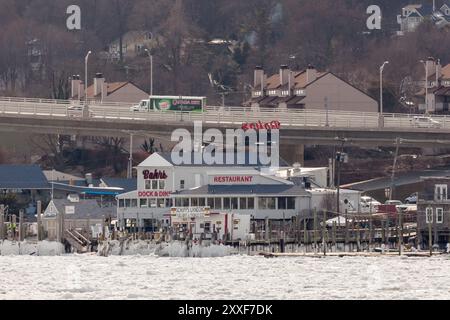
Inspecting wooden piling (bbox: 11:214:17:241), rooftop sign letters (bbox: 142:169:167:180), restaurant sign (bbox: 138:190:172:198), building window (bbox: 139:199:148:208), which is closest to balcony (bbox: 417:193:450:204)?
restaurant sign (bbox: 138:190:172:198)

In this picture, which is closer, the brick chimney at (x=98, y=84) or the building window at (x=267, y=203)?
the building window at (x=267, y=203)

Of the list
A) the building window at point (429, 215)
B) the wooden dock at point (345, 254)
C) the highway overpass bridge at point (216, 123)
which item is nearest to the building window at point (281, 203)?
the building window at point (429, 215)

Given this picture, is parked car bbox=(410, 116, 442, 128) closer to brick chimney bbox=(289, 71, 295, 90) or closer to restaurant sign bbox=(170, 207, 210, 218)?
brick chimney bbox=(289, 71, 295, 90)

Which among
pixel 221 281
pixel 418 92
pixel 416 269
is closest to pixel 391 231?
pixel 416 269

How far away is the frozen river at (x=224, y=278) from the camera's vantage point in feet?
304

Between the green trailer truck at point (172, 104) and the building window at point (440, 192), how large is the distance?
31.2m

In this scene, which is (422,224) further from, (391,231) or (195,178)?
(195,178)

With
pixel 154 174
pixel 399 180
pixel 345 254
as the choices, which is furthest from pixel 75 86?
pixel 345 254

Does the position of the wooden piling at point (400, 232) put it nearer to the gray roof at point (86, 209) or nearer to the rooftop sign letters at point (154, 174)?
the rooftop sign letters at point (154, 174)

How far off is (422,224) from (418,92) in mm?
61245

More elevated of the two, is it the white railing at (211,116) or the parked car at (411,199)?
the white railing at (211,116)

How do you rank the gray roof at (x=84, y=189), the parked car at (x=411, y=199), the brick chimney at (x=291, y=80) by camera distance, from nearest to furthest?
the parked car at (x=411, y=199) < the gray roof at (x=84, y=189) < the brick chimney at (x=291, y=80)

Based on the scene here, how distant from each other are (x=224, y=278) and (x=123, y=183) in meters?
52.0

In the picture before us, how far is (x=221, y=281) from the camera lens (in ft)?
328
